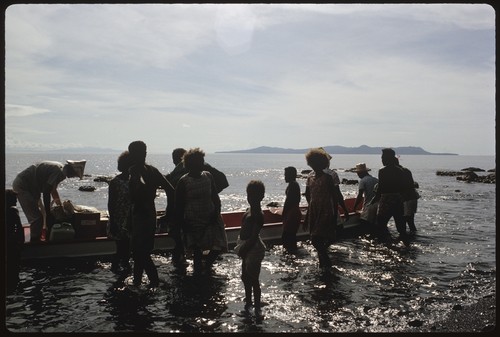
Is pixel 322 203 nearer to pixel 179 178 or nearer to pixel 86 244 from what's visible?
pixel 179 178

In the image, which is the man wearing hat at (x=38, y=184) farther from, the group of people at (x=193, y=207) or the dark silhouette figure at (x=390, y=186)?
the dark silhouette figure at (x=390, y=186)

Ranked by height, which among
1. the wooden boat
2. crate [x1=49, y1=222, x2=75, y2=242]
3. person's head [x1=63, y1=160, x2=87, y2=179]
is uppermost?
person's head [x1=63, y1=160, x2=87, y2=179]

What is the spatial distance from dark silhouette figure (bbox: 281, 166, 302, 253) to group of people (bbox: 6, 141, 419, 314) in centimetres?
2

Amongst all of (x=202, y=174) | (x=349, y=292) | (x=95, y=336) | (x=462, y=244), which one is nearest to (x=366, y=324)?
(x=349, y=292)

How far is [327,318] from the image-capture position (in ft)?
21.3

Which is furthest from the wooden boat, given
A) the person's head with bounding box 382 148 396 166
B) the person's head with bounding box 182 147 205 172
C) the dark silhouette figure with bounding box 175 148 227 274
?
the person's head with bounding box 182 147 205 172

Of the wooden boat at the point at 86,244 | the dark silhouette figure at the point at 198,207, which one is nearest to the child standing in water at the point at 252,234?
the dark silhouette figure at the point at 198,207

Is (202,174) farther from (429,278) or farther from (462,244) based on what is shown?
(462,244)

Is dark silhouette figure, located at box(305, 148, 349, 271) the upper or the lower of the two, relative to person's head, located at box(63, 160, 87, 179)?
lower

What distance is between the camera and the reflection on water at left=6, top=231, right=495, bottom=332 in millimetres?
6289

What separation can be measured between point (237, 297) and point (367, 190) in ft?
24.2

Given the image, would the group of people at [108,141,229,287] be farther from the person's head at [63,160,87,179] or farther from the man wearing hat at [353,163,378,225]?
the man wearing hat at [353,163,378,225]

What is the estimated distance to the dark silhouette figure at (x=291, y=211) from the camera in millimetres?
9781

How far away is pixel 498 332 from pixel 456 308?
13.4 ft
